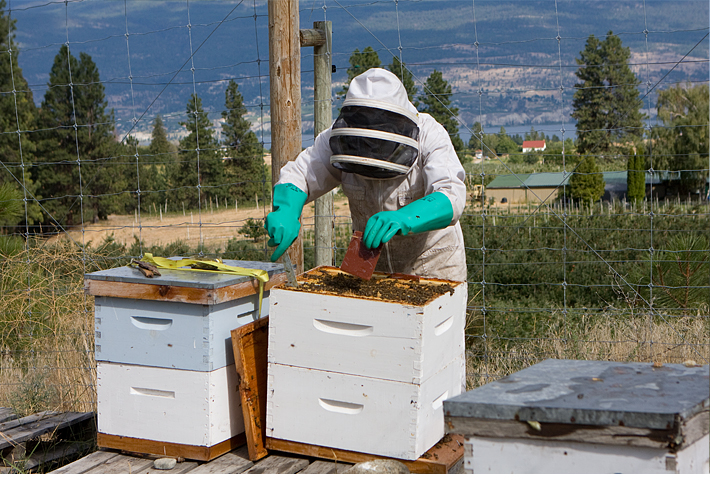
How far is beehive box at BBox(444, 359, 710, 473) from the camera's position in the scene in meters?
1.33

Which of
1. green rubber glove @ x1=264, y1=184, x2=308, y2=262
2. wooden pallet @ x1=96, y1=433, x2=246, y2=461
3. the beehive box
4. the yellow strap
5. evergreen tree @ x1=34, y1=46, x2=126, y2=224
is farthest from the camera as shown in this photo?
evergreen tree @ x1=34, y1=46, x2=126, y2=224

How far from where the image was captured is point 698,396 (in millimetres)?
1396

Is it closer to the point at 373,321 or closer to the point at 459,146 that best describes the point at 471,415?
the point at 373,321

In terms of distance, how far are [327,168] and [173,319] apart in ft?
3.39

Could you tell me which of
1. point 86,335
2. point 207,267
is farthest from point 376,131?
point 86,335

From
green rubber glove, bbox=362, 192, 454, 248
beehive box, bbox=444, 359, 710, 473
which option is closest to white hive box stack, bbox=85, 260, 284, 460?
green rubber glove, bbox=362, 192, 454, 248

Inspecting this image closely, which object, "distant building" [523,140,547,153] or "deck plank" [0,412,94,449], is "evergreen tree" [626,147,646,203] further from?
"deck plank" [0,412,94,449]

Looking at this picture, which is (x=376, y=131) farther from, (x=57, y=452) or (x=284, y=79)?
(x=57, y=452)

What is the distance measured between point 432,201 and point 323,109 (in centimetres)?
176

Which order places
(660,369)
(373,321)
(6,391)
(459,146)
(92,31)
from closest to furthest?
(660,369), (373,321), (6,391), (459,146), (92,31)

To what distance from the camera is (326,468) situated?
2240 millimetres

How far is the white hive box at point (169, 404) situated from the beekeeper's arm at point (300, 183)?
62 cm

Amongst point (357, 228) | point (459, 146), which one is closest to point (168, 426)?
point (357, 228)

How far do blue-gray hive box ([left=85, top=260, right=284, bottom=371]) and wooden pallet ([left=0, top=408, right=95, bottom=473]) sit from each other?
3.02 feet
